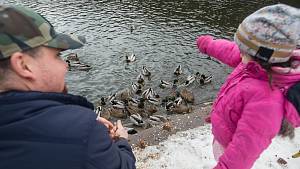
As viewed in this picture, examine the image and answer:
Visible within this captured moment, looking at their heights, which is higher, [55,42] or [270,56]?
[55,42]

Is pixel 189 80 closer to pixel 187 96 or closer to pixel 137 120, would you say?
pixel 187 96

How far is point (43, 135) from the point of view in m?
1.88

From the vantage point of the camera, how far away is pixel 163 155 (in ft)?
22.8

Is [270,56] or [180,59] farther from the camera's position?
[180,59]

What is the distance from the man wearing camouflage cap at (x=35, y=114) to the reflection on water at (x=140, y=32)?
1143cm


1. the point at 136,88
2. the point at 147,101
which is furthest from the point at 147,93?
the point at 136,88

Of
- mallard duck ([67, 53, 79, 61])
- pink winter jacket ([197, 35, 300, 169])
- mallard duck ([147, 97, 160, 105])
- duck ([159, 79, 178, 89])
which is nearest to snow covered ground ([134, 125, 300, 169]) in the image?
pink winter jacket ([197, 35, 300, 169])

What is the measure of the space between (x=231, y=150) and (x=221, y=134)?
1.17 feet

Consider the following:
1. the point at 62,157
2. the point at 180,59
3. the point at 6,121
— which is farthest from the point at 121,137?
the point at 180,59

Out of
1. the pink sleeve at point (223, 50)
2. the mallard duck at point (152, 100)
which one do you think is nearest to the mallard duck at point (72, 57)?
the mallard duck at point (152, 100)

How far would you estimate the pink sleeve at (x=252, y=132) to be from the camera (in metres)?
2.98

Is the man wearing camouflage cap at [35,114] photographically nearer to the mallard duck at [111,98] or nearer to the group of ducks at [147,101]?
the group of ducks at [147,101]

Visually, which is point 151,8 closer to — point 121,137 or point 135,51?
point 135,51

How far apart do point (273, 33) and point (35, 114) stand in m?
1.86
